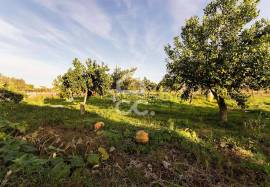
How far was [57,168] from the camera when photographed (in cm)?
824

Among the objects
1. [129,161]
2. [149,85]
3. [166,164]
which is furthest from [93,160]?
[149,85]

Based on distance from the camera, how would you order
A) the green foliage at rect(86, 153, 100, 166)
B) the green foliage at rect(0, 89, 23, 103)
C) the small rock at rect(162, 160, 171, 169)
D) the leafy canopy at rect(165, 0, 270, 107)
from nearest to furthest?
the green foliage at rect(86, 153, 100, 166), the small rock at rect(162, 160, 171, 169), the leafy canopy at rect(165, 0, 270, 107), the green foliage at rect(0, 89, 23, 103)

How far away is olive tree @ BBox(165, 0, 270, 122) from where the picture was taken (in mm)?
22000

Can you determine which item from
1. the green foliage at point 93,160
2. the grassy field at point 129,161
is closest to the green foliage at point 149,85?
the grassy field at point 129,161

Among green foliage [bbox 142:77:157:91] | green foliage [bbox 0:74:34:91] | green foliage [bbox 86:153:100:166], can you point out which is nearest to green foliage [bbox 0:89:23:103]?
green foliage [bbox 0:74:34:91]

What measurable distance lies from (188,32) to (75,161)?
20.4 m

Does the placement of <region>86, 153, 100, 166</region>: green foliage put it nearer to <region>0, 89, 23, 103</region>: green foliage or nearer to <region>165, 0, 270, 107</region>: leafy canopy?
<region>165, 0, 270, 107</region>: leafy canopy

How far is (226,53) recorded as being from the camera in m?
22.4

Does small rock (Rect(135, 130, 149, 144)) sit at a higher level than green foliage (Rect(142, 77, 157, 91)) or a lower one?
lower

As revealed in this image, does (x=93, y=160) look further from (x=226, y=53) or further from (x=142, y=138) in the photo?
(x=226, y=53)

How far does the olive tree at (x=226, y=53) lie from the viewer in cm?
2200

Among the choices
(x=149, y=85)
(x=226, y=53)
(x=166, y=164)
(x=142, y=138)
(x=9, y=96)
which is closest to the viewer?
(x=166, y=164)

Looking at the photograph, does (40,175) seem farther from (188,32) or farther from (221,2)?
(221,2)

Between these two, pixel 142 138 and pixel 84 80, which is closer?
pixel 142 138
